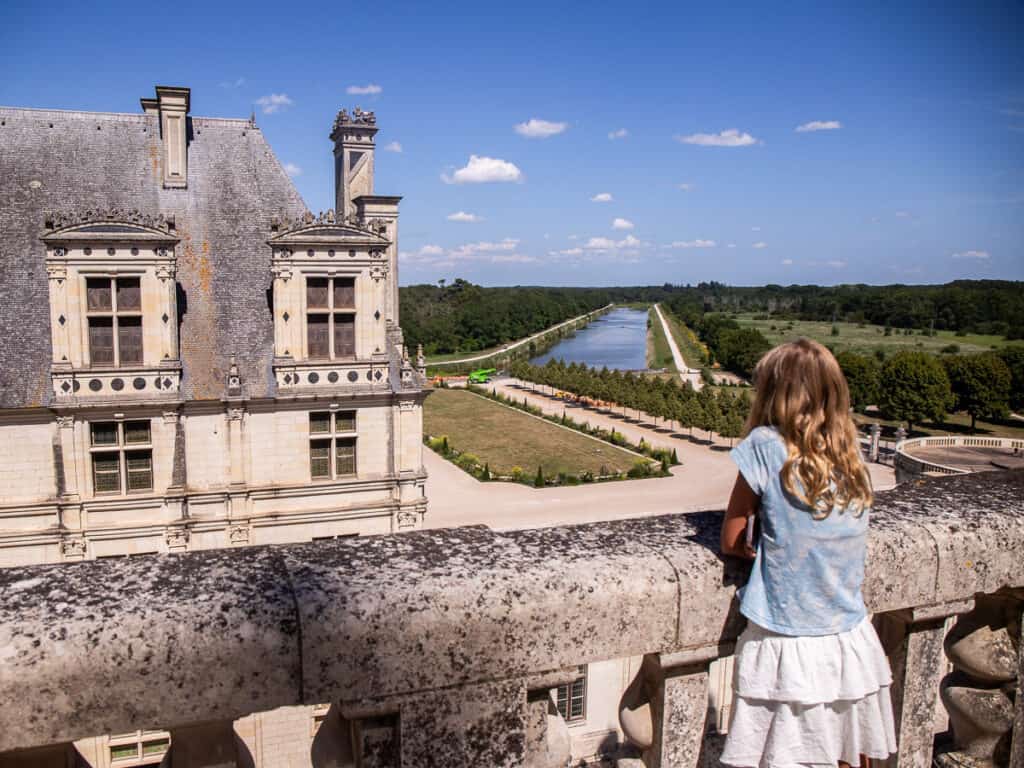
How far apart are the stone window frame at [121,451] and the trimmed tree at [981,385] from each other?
161ft

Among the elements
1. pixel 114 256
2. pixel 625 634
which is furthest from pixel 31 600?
pixel 114 256

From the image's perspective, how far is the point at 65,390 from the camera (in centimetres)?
1509

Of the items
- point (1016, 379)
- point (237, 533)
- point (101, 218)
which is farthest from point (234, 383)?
point (1016, 379)

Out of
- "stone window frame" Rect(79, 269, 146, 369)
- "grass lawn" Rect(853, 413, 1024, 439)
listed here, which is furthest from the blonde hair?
"grass lawn" Rect(853, 413, 1024, 439)

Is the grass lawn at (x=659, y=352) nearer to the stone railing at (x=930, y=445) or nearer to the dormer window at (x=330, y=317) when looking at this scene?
the stone railing at (x=930, y=445)

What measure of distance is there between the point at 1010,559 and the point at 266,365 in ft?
49.2

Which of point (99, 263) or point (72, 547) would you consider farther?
point (72, 547)

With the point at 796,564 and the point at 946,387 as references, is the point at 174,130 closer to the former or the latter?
the point at 796,564

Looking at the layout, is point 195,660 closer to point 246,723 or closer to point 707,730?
point 707,730

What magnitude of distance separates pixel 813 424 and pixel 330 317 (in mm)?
14446

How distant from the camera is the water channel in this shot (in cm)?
10556

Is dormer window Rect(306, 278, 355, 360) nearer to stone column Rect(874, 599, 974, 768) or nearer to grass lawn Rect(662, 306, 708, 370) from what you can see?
stone column Rect(874, 599, 974, 768)

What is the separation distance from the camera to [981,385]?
50625mm

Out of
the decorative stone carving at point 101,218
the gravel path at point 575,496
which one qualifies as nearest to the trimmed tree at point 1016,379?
the gravel path at point 575,496
